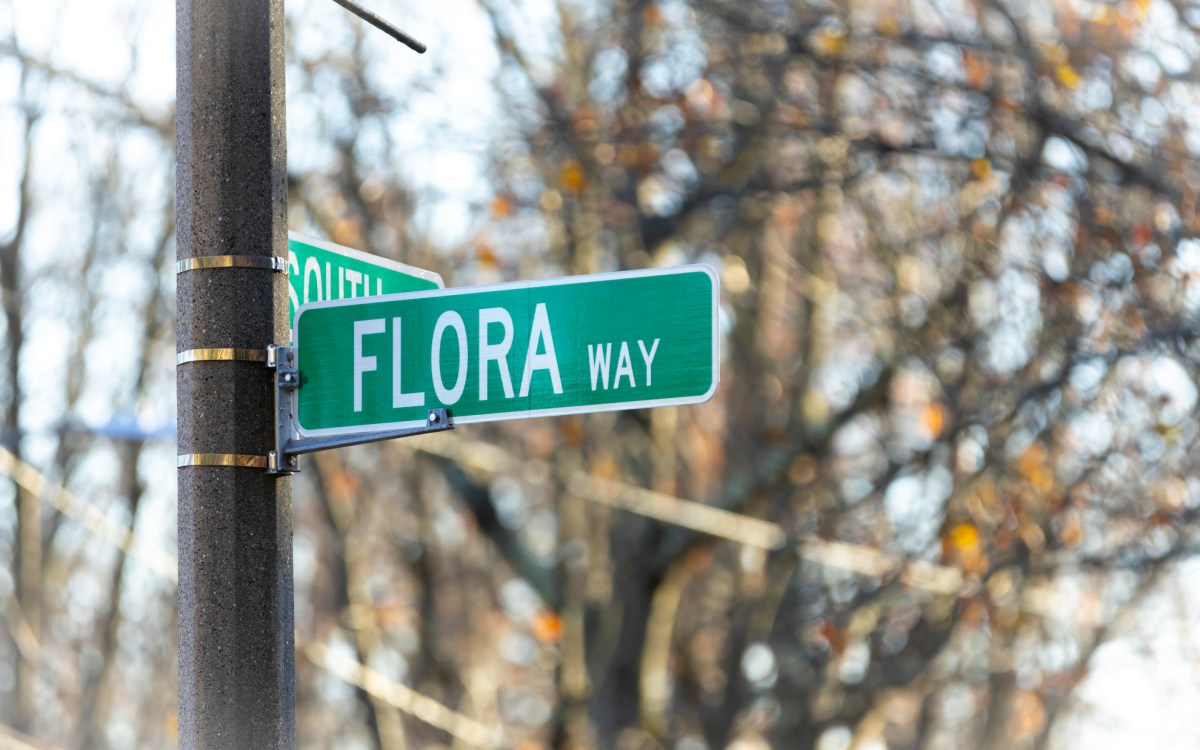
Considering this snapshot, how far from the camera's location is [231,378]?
3268 millimetres

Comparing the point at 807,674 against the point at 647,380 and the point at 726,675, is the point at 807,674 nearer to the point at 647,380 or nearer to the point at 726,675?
the point at 726,675

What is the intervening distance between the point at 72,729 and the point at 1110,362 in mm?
15763

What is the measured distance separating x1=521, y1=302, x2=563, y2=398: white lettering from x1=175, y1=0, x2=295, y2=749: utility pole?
0.49 m

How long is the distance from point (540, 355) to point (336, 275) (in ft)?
2.12

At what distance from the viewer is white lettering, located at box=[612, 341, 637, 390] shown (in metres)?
3.20

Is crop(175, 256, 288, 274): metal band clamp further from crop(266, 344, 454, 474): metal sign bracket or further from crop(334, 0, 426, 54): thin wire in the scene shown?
crop(334, 0, 426, 54): thin wire

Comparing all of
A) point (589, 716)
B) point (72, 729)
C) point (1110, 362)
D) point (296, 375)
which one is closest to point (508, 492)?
point (589, 716)

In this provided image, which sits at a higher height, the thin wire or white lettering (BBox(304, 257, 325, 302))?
the thin wire

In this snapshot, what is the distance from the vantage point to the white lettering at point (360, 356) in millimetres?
3342

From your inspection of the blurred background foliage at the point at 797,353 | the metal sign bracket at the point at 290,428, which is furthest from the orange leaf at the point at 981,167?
the metal sign bracket at the point at 290,428

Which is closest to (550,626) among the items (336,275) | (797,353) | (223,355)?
(797,353)

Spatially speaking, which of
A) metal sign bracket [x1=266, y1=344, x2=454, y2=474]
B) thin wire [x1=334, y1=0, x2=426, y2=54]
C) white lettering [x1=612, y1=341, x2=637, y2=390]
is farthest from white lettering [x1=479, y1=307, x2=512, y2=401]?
thin wire [x1=334, y1=0, x2=426, y2=54]

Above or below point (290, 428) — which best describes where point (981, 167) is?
above

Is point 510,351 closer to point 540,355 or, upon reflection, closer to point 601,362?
point 540,355
